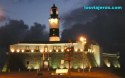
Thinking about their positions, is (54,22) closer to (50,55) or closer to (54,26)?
(54,26)

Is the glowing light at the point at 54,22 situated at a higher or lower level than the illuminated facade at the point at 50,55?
higher

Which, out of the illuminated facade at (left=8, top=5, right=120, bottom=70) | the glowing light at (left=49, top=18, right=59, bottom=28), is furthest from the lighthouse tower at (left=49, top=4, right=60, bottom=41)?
the illuminated facade at (left=8, top=5, right=120, bottom=70)

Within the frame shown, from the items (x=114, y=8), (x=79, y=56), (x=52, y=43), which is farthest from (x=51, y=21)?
(x=114, y=8)

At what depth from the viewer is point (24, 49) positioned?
98812 millimetres

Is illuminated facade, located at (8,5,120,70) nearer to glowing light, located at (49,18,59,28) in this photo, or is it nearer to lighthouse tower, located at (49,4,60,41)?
lighthouse tower, located at (49,4,60,41)

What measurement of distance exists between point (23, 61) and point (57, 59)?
8.94m

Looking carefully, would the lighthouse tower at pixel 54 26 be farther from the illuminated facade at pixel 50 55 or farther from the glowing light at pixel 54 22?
the illuminated facade at pixel 50 55

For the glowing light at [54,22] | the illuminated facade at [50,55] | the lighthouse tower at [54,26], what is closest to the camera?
the illuminated facade at [50,55]

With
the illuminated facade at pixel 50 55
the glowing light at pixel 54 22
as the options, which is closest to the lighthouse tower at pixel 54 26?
the glowing light at pixel 54 22

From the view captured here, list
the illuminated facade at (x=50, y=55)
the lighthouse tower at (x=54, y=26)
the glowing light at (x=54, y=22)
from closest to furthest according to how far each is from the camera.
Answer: the illuminated facade at (x=50, y=55) → the lighthouse tower at (x=54, y=26) → the glowing light at (x=54, y=22)

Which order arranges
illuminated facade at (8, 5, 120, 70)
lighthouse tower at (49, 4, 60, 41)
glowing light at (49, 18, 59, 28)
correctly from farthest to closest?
glowing light at (49, 18, 59, 28) → lighthouse tower at (49, 4, 60, 41) → illuminated facade at (8, 5, 120, 70)

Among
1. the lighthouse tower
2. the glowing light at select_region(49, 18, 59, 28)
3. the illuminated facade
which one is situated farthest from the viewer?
the glowing light at select_region(49, 18, 59, 28)

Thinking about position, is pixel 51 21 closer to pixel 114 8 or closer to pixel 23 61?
pixel 23 61

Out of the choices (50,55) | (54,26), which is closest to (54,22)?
(54,26)
